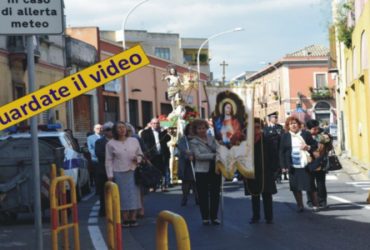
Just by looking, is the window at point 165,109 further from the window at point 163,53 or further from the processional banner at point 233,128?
the processional banner at point 233,128

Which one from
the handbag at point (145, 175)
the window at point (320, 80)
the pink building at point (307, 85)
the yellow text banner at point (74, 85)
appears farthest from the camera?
the window at point (320, 80)

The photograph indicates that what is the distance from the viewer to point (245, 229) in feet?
38.6

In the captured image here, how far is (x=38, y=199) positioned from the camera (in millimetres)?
6453

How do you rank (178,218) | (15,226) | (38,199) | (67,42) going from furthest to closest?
(67,42) < (15,226) < (38,199) < (178,218)

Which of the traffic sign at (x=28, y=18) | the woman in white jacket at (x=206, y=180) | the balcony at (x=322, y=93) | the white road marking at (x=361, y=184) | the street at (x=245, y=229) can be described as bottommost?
the street at (x=245, y=229)

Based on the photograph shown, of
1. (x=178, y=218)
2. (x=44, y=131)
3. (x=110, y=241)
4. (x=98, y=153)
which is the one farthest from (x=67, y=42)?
(x=178, y=218)

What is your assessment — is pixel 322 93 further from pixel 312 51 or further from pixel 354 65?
pixel 354 65

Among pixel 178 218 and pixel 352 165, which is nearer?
pixel 178 218

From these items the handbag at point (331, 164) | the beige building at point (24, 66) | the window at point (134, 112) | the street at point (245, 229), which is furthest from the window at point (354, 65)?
the window at point (134, 112)

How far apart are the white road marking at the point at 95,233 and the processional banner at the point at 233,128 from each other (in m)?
2.19

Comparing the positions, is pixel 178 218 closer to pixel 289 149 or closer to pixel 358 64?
pixel 289 149

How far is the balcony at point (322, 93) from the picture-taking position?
274ft

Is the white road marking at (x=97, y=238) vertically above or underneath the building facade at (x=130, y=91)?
underneath

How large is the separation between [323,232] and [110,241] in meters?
3.64
